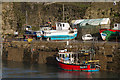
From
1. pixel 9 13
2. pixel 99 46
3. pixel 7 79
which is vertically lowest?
pixel 7 79

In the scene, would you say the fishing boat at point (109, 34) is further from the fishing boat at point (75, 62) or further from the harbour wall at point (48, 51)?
the fishing boat at point (75, 62)

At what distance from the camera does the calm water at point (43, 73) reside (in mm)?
34188

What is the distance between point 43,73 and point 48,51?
6822mm

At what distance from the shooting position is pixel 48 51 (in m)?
42.3

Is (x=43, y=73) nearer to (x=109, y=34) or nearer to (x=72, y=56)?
(x=72, y=56)

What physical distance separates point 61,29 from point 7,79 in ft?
53.2

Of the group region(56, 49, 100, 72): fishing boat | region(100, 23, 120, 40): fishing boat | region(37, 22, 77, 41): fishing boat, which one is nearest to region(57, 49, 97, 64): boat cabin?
region(56, 49, 100, 72): fishing boat

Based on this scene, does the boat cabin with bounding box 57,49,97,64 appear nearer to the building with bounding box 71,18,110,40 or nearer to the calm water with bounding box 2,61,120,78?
the calm water with bounding box 2,61,120,78

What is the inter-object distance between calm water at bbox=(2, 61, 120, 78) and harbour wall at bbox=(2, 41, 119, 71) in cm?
152

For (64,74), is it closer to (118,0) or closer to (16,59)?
(16,59)

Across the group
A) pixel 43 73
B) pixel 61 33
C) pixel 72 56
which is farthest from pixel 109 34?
pixel 43 73

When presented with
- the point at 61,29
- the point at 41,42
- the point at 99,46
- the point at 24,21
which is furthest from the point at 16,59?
the point at 24,21

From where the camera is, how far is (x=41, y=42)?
147 feet

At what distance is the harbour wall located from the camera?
122 feet
